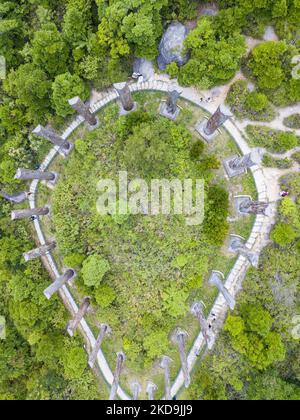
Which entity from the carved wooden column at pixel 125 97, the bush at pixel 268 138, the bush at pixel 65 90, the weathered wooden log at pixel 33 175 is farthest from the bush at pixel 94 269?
the bush at pixel 268 138

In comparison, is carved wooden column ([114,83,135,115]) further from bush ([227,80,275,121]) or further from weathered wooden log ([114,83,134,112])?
bush ([227,80,275,121])

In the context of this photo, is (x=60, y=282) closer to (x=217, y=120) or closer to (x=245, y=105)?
(x=217, y=120)

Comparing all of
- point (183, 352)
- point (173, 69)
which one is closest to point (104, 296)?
point (183, 352)

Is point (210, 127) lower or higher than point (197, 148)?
higher

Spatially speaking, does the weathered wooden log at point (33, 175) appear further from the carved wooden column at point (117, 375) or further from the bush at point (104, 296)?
the carved wooden column at point (117, 375)

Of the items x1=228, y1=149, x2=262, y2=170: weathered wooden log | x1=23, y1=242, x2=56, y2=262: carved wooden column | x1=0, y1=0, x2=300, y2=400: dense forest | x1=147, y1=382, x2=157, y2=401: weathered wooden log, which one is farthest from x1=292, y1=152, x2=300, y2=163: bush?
x1=147, y1=382, x2=157, y2=401: weathered wooden log

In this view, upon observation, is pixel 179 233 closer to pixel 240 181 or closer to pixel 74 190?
pixel 240 181

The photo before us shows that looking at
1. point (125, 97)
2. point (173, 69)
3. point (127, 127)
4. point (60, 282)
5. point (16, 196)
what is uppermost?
point (173, 69)
